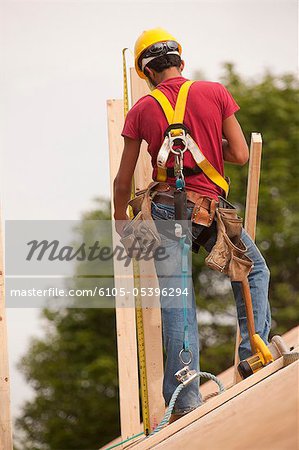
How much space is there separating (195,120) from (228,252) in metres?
0.70

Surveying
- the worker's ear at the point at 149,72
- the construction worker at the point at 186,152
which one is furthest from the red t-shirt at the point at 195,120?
the worker's ear at the point at 149,72

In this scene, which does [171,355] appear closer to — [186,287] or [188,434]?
[186,287]

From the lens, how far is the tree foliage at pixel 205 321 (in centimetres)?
2458

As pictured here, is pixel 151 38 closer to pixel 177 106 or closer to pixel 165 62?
pixel 165 62

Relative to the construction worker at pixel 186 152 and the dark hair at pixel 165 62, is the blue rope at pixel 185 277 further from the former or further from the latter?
the dark hair at pixel 165 62

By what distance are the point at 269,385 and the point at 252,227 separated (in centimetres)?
A: 206

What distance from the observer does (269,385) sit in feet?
14.3

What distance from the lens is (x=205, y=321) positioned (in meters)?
24.9

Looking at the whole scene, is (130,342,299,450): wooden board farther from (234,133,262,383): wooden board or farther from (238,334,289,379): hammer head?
(234,133,262,383): wooden board

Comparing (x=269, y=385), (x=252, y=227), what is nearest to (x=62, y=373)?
(x=252, y=227)

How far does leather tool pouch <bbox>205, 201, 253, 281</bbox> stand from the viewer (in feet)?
17.4

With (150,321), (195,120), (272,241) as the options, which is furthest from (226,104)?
(272,241)

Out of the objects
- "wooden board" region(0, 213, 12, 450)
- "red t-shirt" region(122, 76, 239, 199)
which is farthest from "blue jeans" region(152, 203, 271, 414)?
"wooden board" region(0, 213, 12, 450)

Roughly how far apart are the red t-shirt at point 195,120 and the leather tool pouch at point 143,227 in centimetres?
16
